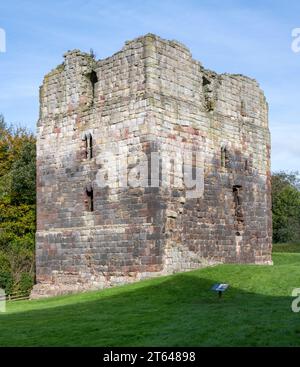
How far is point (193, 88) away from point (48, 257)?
743 cm

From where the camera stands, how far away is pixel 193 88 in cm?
1969

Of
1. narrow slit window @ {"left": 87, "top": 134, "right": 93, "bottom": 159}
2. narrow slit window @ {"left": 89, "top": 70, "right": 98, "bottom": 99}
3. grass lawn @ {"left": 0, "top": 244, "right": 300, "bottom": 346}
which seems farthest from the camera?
narrow slit window @ {"left": 89, "top": 70, "right": 98, "bottom": 99}

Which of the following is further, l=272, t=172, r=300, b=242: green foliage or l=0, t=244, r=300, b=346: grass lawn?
l=272, t=172, r=300, b=242: green foliage

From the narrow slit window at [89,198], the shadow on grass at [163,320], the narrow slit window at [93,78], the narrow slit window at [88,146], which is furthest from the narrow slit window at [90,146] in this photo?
the shadow on grass at [163,320]

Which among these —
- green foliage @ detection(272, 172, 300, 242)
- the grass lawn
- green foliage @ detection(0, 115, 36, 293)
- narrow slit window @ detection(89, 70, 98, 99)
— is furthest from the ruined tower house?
green foliage @ detection(272, 172, 300, 242)

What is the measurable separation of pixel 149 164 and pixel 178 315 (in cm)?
684

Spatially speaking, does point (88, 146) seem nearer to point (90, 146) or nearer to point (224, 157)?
point (90, 146)

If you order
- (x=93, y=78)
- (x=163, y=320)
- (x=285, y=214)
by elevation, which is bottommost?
(x=163, y=320)

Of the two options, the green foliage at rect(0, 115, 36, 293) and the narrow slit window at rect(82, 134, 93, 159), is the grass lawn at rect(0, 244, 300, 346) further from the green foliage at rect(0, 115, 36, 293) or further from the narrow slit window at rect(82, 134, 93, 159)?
the green foliage at rect(0, 115, 36, 293)

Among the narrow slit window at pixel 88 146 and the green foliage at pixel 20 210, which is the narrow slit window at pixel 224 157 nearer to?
the narrow slit window at pixel 88 146

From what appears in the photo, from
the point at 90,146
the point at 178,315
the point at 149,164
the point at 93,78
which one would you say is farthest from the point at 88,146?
the point at 178,315

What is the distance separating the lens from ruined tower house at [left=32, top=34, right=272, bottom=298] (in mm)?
17922

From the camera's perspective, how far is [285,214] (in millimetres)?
49688

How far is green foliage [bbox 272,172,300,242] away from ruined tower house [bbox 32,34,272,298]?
83.8 feet
